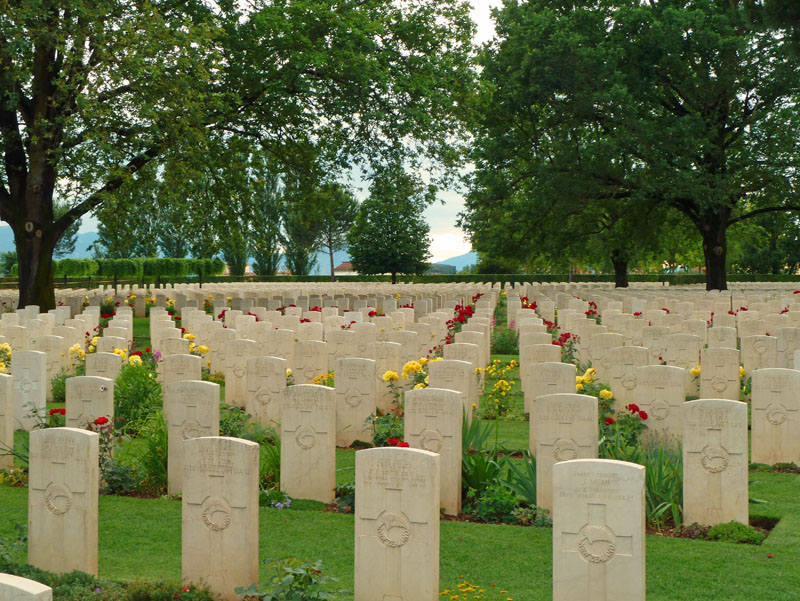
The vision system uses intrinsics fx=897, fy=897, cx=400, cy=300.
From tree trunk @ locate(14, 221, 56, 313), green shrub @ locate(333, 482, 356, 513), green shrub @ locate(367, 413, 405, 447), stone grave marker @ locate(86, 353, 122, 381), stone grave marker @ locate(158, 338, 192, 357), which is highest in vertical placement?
tree trunk @ locate(14, 221, 56, 313)

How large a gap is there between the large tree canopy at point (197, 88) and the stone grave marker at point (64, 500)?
A: 42.3ft

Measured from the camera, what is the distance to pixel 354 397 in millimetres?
9008

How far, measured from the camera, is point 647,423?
833 cm

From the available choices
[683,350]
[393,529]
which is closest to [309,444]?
[393,529]

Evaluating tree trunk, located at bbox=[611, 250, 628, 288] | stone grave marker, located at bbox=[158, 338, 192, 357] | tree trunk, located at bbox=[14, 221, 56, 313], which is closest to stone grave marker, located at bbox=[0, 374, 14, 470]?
stone grave marker, located at bbox=[158, 338, 192, 357]

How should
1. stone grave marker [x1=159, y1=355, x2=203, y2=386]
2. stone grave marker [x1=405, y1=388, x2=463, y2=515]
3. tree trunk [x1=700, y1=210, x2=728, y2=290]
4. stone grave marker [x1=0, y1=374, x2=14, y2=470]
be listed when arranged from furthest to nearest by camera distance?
1. tree trunk [x1=700, y1=210, x2=728, y2=290]
2. stone grave marker [x1=159, y1=355, x2=203, y2=386]
3. stone grave marker [x1=0, y1=374, x2=14, y2=470]
4. stone grave marker [x1=405, y1=388, x2=463, y2=515]

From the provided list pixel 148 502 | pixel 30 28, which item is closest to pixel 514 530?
pixel 148 502

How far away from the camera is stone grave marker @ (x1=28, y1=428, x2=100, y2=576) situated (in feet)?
17.1

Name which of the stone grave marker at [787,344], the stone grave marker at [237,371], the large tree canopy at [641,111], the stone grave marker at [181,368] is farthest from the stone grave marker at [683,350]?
the large tree canopy at [641,111]

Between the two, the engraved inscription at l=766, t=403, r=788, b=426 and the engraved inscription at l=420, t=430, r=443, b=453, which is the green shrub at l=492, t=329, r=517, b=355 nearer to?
the engraved inscription at l=766, t=403, r=788, b=426

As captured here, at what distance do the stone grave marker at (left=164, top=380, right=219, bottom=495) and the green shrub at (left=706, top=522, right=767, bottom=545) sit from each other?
3815 millimetres

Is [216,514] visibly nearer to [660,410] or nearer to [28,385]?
[660,410]

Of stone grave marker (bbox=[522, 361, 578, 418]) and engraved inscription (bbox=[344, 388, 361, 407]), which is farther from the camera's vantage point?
engraved inscription (bbox=[344, 388, 361, 407])

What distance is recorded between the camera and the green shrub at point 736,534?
5961mm
